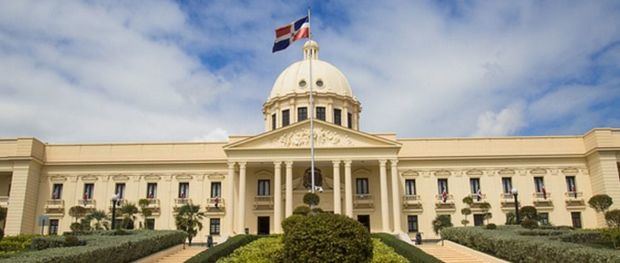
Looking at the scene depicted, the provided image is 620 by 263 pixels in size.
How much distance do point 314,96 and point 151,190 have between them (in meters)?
16.8

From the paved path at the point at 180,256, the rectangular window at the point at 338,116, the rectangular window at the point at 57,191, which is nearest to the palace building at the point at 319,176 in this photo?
the rectangular window at the point at 57,191

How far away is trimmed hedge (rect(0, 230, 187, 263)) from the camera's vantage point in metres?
16.0

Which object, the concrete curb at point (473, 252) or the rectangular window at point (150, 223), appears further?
the rectangular window at point (150, 223)

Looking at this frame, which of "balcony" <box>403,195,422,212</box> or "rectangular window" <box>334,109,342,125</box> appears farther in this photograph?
"rectangular window" <box>334,109,342,125</box>

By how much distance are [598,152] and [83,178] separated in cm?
4255

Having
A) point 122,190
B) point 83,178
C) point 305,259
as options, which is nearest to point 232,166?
point 122,190

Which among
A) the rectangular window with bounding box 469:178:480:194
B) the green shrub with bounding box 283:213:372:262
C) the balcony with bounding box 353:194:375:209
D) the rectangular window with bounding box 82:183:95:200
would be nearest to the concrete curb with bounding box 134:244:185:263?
the green shrub with bounding box 283:213:372:262

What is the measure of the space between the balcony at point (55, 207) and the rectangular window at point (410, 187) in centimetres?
2873

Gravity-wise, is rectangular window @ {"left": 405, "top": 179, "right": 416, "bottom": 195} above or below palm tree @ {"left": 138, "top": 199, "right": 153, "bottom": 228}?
above

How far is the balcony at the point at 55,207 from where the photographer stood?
4225 cm

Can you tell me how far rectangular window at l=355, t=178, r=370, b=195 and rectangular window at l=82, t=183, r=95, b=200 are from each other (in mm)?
22327

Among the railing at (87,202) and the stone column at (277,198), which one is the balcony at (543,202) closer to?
the stone column at (277,198)

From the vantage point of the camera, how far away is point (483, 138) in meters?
44.2

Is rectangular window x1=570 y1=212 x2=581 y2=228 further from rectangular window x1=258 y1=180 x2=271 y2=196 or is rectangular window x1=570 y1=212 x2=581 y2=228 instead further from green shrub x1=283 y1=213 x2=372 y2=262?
green shrub x1=283 y1=213 x2=372 y2=262
